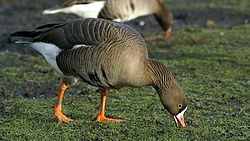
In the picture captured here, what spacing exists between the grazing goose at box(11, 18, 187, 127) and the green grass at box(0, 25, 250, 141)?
0.28m

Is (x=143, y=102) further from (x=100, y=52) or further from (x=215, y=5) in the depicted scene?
(x=215, y=5)

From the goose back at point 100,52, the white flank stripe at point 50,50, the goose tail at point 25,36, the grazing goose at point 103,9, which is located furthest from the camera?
the grazing goose at point 103,9

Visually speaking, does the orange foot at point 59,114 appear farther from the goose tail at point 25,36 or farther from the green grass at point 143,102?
the goose tail at point 25,36

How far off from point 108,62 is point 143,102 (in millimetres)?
1525

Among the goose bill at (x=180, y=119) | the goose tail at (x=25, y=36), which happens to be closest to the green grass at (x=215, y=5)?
the goose tail at (x=25, y=36)

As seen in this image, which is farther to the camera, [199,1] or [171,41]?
[199,1]

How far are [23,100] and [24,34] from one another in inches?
38.8

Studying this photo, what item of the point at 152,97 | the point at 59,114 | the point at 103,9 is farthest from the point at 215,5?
the point at 59,114

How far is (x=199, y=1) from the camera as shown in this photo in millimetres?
17781

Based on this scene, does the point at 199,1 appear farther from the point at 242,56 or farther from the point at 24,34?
the point at 24,34

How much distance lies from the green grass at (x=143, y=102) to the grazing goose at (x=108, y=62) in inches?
10.8

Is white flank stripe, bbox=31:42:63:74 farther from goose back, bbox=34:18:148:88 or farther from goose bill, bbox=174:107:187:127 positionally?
goose bill, bbox=174:107:187:127

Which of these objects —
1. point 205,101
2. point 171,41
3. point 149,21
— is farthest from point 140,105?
point 149,21

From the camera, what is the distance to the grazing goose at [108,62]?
6.45m
